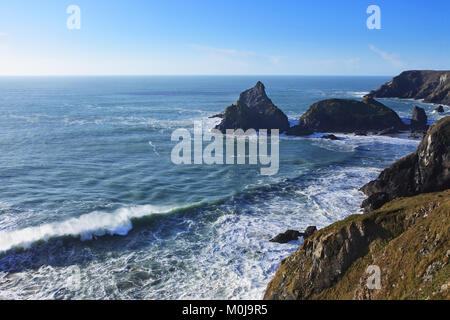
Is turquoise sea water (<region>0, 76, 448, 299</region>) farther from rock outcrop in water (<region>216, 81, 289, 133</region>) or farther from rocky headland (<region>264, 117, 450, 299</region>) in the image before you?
rock outcrop in water (<region>216, 81, 289, 133</region>)

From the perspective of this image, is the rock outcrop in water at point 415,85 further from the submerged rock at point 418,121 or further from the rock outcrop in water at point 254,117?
the rock outcrop in water at point 254,117

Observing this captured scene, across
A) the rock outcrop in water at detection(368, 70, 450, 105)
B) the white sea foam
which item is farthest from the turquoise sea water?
the rock outcrop in water at detection(368, 70, 450, 105)

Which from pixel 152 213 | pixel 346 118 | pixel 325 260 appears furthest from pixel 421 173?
pixel 346 118

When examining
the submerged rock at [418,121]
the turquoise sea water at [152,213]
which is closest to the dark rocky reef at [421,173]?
the turquoise sea water at [152,213]

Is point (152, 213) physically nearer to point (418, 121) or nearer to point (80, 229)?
point (80, 229)
